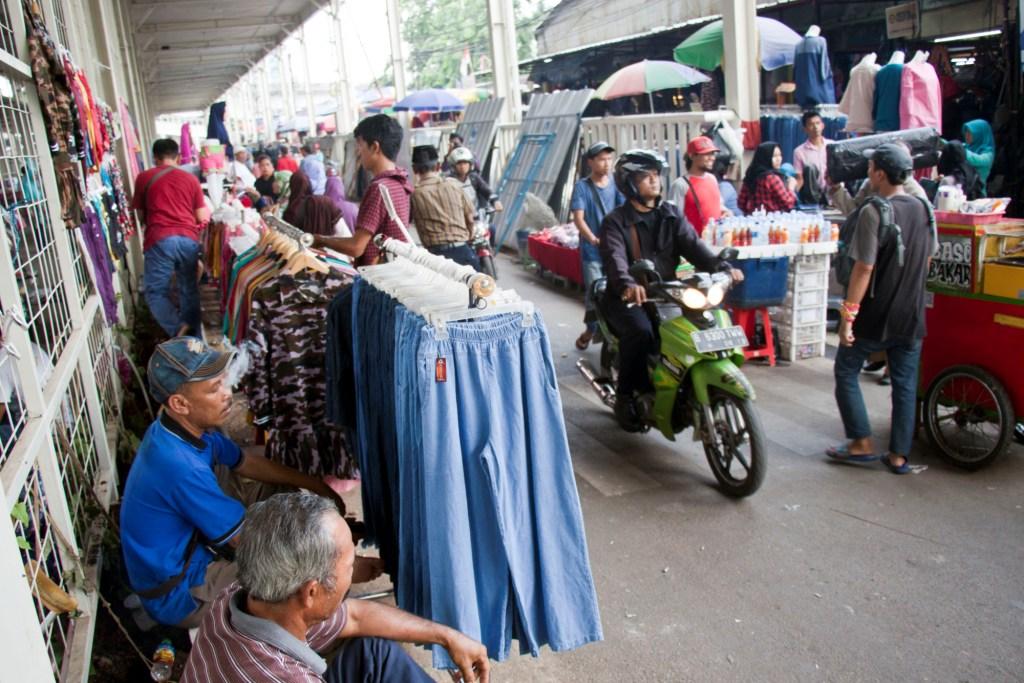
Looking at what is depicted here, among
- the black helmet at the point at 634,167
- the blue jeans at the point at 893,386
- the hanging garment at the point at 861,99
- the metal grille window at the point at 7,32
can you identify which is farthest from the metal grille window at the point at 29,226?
the hanging garment at the point at 861,99

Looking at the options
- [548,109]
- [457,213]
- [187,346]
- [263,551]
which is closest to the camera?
[263,551]

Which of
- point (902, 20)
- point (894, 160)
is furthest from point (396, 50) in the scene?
point (894, 160)

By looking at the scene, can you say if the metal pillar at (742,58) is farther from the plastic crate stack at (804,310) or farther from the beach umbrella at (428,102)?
the beach umbrella at (428,102)

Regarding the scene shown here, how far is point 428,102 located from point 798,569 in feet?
61.5

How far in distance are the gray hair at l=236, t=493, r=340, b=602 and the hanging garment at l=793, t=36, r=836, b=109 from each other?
32.5 ft

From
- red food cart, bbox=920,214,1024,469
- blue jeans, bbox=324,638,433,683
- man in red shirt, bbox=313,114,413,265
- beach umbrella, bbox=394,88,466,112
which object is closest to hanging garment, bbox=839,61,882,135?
red food cart, bbox=920,214,1024,469

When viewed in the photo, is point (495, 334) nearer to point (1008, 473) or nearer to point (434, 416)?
point (434, 416)

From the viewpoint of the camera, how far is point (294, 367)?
3.99m

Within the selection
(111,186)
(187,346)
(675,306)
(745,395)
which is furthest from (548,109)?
(187,346)

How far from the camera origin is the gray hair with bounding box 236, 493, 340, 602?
186 centimetres

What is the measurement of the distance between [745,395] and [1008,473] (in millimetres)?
1666

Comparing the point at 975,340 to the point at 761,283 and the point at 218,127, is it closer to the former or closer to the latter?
the point at 761,283

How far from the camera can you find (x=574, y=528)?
2537 millimetres

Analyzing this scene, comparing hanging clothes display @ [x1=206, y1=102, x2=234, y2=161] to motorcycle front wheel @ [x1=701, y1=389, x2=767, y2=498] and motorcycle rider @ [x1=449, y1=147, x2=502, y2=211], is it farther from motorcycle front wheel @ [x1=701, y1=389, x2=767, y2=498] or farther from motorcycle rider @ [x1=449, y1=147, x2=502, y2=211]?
motorcycle front wheel @ [x1=701, y1=389, x2=767, y2=498]
